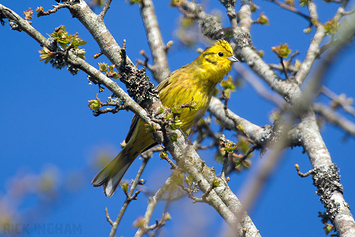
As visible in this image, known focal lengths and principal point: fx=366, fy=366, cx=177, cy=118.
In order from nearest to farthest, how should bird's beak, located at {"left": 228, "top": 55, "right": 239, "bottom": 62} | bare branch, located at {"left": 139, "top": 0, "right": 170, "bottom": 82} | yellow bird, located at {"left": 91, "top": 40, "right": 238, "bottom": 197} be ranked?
yellow bird, located at {"left": 91, "top": 40, "right": 238, "bottom": 197} → bird's beak, located at {"left": 228, "top": 55, "right": 239, "bottom": 62} → bare branch, located at {"left": 139, "top": 0, "right": 170, "bottom": 82}

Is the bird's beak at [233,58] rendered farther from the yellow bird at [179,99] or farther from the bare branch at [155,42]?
the bare branch at [155,42]

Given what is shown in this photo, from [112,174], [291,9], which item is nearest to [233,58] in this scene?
[291,9]

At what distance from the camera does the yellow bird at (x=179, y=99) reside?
499 centimetres

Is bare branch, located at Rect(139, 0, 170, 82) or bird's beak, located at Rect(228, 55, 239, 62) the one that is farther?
bare branch, located at Rect(139, 0, 170, 82)

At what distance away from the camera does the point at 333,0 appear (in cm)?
556

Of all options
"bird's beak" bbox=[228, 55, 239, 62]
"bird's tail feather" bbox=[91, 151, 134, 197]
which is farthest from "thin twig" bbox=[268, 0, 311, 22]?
"bird's tail feather" bbox=[91, 151, 134, 197]

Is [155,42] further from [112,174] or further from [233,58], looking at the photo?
[112,174]

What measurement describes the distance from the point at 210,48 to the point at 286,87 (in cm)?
151

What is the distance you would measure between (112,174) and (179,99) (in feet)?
4.64

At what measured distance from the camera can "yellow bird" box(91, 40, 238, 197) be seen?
16.4ft

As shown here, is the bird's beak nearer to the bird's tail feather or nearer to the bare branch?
the bare branch

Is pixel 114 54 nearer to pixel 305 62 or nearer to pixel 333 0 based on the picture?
pixel 305 62

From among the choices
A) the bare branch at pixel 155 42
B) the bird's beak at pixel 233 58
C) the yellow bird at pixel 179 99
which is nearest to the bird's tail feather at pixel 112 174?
the yellow bird at pixel 179 99

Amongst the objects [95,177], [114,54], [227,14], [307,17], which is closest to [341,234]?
[114,54]
